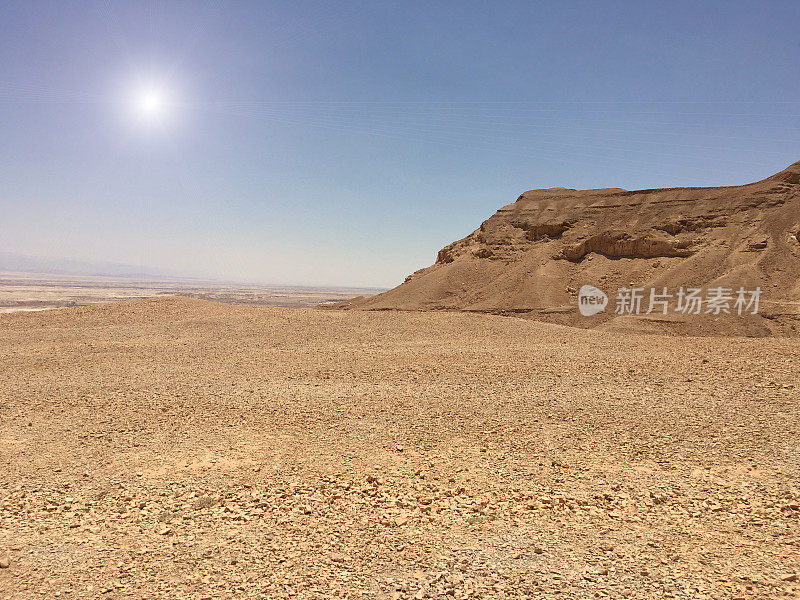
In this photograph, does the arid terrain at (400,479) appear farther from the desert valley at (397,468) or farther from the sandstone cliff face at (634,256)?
the sandstone cliff face at (634,256)

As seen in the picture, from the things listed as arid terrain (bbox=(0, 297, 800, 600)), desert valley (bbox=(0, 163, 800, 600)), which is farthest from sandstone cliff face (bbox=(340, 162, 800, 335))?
arid terrain (bbox=(0, 297, 800, 600))

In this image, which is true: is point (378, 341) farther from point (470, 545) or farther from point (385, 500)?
point (470, 545)

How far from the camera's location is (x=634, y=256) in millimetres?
31969

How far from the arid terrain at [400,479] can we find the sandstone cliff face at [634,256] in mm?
15240

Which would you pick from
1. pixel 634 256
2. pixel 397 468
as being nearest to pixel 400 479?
pixel 397 468

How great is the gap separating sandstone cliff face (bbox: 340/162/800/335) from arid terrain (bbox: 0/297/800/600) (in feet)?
50.0

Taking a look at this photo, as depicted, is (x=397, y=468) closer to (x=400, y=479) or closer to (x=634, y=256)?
(x=400, y=479)

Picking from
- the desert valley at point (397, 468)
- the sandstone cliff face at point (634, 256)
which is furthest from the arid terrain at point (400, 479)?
the sandstone cliff face at point (634, 256)

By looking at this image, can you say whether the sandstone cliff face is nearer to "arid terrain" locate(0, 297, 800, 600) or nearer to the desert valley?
the desert valley

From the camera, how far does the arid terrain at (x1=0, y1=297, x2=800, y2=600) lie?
3.87 m

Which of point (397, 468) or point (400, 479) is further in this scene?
point (397, 468)

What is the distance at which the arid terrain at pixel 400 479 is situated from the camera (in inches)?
152

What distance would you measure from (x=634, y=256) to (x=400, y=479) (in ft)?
103

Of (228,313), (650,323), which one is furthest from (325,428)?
(650,323)
